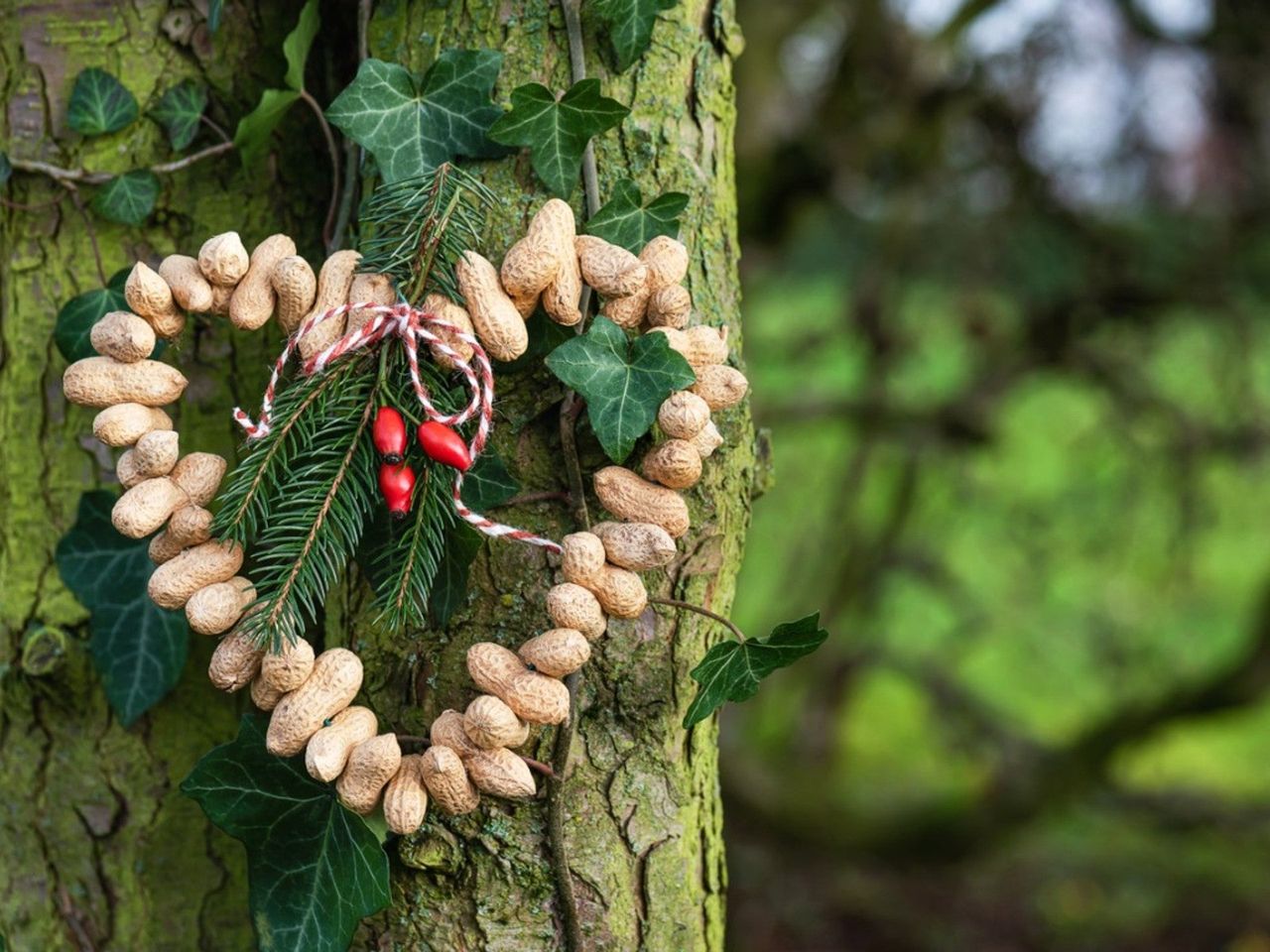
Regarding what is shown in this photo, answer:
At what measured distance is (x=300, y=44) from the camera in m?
0.80

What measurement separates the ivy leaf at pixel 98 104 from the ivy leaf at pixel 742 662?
22.2 inches

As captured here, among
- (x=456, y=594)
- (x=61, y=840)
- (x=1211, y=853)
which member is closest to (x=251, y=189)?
(x=456, y=594)

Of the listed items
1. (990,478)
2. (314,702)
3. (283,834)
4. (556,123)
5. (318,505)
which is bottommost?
(990,478)

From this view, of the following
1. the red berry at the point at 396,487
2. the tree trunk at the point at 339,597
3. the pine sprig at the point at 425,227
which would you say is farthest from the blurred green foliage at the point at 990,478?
the red berry at the point at 396,487

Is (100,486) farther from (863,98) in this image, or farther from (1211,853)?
(1211,853)

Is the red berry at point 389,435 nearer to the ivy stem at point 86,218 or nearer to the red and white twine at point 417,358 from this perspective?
the red and white twine at point 417,358

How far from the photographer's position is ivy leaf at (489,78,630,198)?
0.72 m

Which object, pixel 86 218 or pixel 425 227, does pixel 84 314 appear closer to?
pixel 86 218

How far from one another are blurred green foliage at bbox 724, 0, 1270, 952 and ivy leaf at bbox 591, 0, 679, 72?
1.36 m

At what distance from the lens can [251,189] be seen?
89 cm

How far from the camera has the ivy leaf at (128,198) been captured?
849 mm

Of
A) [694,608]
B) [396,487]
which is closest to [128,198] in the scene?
[396,487]

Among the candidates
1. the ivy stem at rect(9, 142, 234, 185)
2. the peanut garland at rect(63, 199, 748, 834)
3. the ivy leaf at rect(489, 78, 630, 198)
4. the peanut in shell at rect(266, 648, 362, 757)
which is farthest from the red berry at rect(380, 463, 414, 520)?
the ivy stem at rect(9, 142, 234, 185)

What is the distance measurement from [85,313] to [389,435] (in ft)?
1.05
